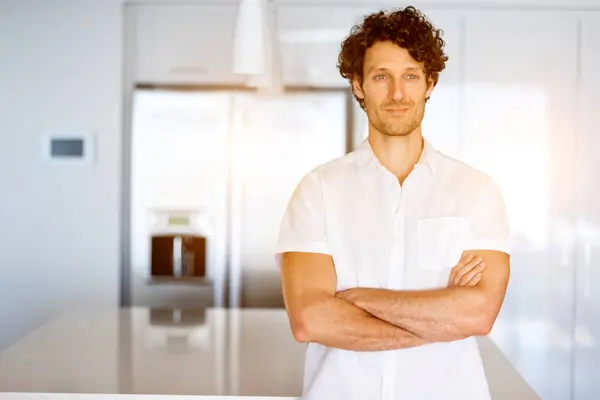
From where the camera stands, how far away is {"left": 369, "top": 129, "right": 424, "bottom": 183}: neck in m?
1.90

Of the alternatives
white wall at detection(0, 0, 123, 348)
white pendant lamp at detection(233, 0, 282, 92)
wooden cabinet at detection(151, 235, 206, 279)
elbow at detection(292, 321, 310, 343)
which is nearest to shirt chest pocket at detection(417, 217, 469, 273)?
elbow at detection(292, 321, 310, 343)

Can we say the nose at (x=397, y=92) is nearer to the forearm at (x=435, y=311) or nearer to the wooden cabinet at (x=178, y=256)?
the forearm at (x=435, y=311)

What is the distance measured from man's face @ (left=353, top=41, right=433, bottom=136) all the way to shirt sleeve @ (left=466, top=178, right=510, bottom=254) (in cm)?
24

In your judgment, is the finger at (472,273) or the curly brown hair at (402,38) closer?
the finger at (472,273)

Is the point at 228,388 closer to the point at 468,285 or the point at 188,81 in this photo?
the point at 468,285

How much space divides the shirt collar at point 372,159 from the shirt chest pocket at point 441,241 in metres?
0.13

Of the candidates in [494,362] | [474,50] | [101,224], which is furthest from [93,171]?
[494,362]

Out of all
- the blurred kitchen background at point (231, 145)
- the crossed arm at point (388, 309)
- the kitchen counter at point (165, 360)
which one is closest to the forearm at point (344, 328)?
the crossed arm at point (388, 309)

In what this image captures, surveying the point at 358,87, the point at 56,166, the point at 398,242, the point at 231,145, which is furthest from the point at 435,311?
the point at 56,166

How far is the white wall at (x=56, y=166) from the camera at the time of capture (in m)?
3.12

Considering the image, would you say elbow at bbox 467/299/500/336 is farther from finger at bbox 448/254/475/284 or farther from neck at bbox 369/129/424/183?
neck at bbox 369/129/424/183

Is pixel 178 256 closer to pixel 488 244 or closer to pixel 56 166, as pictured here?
pixel 56 166

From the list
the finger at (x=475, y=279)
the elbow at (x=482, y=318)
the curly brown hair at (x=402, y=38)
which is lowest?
the elbow at (x=482, y=318)

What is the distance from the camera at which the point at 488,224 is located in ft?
5.82
